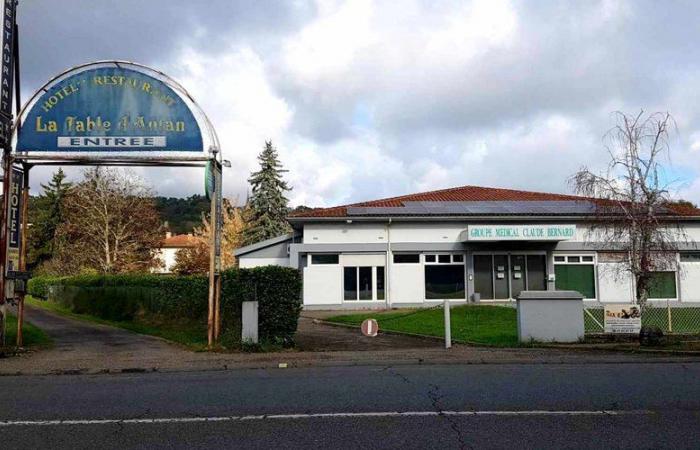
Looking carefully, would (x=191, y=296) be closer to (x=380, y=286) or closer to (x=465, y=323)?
(x=465, y=323)

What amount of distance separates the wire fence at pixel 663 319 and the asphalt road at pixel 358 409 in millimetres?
5760

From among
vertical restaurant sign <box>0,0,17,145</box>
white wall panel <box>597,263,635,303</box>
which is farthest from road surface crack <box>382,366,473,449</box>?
white wall panel <box>597,263,635,303</box>

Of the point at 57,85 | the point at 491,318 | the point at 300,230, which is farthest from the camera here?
the point at 300,230

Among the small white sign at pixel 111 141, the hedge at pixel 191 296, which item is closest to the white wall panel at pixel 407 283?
the hedge at pixel 191 296

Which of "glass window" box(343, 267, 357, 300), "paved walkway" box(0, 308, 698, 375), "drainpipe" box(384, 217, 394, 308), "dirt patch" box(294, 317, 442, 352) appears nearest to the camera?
"paved walkway" box(0, 308, 698, 375)

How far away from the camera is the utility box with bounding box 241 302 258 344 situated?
45.2 feet

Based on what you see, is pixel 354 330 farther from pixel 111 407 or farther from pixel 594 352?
pixel 111 407

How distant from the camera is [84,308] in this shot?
30703 millimetres

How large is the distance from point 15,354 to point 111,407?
6.79 metres

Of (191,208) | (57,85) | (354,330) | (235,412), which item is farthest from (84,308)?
(191,208)

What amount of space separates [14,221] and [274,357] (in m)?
6.73

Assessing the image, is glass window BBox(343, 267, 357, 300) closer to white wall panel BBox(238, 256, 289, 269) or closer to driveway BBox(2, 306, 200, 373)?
white wall panel BBox(238, 256, 289, 269)

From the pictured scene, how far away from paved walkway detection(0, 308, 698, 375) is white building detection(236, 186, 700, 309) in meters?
15.3

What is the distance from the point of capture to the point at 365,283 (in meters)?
31.4
